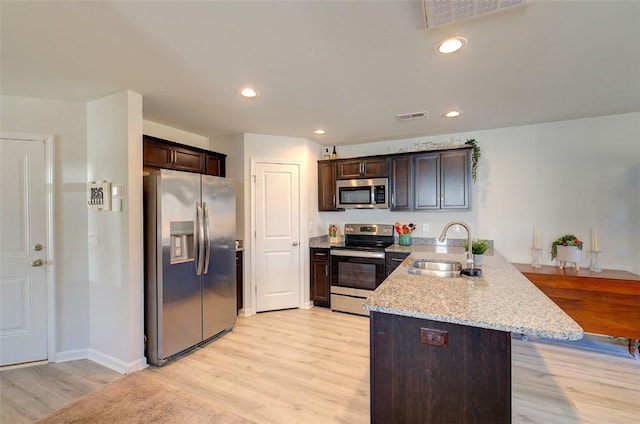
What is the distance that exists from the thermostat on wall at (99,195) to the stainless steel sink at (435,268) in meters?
2.80

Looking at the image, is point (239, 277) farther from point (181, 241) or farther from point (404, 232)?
point (404, 232)

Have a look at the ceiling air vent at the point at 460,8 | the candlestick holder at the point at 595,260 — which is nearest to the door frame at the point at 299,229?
the ceiling air vent at the point at 460,8

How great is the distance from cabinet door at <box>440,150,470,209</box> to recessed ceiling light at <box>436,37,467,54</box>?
79.1 inches

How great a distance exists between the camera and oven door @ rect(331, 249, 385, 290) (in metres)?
3.70

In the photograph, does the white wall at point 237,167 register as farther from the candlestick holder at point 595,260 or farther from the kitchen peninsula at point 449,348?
the candlestick holder at point 595,260

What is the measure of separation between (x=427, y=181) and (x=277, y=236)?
2223 mm

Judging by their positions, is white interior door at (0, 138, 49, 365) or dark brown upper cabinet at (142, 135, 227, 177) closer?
white interior door at (0, 138, 49, 365)

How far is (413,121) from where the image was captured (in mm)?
3365

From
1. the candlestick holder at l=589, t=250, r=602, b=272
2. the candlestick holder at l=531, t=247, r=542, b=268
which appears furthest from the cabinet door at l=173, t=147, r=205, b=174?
the candlestick holder at l=589, t=250, r=602, b=272

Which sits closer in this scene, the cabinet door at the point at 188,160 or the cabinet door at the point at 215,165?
the cabinet door at the point at 188,160

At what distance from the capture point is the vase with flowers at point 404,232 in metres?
4.01

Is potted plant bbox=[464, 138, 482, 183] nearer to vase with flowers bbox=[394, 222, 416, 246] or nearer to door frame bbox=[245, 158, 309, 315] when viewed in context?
vase with flowers bbox=[394, 222, 416, 246]

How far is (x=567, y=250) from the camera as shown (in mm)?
3070

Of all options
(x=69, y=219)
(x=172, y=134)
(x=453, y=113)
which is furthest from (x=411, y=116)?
(x=69, y=219)
